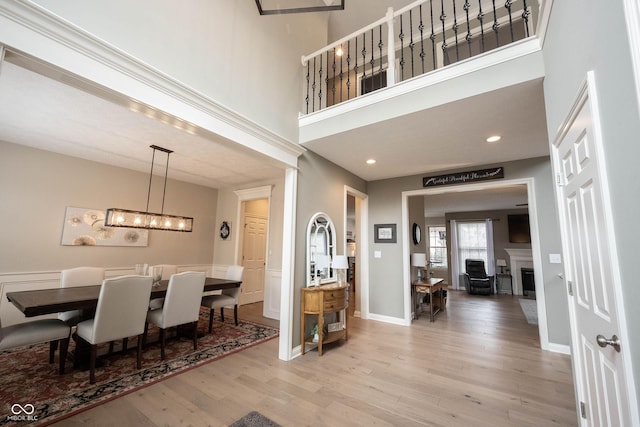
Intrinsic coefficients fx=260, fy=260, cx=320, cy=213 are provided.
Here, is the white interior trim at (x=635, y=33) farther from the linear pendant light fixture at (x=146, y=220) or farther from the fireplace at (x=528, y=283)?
the fireplace at (x=528, y=283)

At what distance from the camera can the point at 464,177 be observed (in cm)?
428

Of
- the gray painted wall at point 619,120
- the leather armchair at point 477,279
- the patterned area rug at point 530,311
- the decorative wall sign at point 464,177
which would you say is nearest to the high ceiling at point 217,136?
the decorative wall sign at point 464,177

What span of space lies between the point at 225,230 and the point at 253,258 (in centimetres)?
93

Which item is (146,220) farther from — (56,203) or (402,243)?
(402,243)

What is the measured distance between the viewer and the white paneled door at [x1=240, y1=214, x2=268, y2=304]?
6.00 m

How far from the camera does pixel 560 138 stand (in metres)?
1.78

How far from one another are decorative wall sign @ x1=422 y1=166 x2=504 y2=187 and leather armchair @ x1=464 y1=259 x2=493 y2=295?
5.02m

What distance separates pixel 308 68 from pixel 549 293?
459cm

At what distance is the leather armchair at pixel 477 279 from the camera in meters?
7.79

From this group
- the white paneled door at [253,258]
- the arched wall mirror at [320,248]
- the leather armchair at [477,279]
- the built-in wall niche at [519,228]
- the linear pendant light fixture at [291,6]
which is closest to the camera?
the linear pendant light fixture at [291,6]

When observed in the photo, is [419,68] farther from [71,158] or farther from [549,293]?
[71,158]

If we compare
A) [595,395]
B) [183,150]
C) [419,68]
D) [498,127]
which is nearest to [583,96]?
[595,395]

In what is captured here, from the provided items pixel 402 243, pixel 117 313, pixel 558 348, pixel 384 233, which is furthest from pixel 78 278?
pixel 558 348

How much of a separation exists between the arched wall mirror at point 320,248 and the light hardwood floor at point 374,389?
95 centimetres
